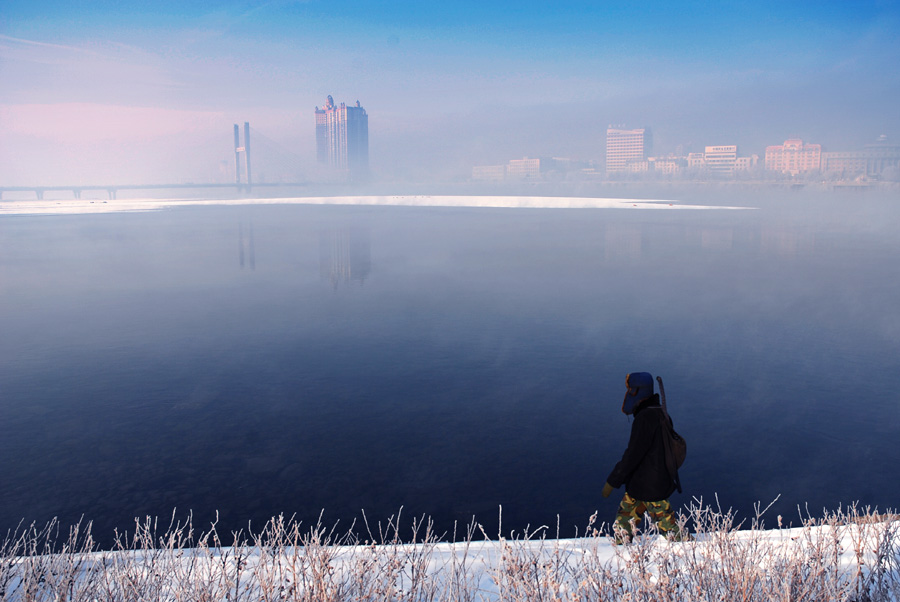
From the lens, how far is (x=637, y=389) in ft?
18.7

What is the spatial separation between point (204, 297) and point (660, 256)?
1984cm

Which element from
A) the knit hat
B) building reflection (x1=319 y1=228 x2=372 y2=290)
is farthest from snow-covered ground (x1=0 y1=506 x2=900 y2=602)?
building reflection (x1=319 y1=228 x2=372 y2=290)

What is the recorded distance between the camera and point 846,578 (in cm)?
534

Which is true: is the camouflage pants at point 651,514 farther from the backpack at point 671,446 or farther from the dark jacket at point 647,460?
the backpack at point 671,446

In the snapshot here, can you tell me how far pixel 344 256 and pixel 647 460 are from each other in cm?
2731

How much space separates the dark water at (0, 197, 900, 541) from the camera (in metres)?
7.80

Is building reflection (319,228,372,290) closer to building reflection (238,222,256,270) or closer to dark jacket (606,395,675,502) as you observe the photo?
building reflection (238,222,256,270)

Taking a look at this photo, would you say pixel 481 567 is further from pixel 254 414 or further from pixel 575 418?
pixel 254 414

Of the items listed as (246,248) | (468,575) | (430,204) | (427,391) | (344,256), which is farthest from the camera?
(430,204)

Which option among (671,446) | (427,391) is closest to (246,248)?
(427,391)

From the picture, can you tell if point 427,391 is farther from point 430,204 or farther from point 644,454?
point 430,204

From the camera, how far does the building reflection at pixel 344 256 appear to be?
25073 millimetres

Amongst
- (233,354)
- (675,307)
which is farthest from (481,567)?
(675,307)

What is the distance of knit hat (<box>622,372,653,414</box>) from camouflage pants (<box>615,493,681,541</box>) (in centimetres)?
84
